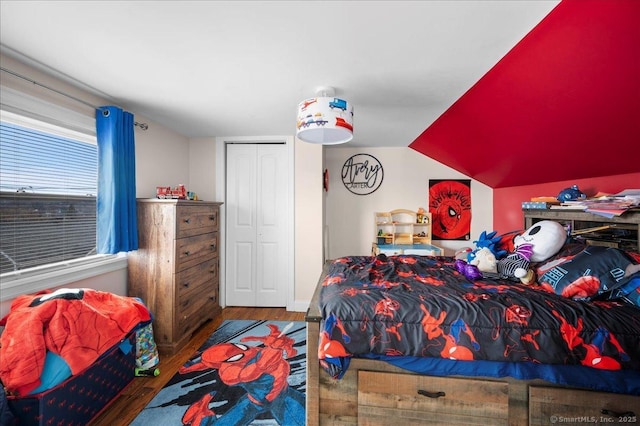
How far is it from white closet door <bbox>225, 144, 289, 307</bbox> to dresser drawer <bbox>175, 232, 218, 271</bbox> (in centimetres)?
37

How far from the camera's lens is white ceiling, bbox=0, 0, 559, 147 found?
1.18 meters

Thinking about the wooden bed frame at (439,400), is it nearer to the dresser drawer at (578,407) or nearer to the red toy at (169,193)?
the dresser drawer at (578,407)

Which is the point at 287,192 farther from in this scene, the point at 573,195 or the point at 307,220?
the point at 573,195

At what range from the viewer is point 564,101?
5.20ft

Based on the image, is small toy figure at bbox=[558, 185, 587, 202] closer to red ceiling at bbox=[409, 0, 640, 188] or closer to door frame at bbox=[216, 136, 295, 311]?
red ceiling at bbox=[409, 0, 640, 188]

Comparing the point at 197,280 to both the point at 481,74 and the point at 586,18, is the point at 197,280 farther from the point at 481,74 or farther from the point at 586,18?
the point at 586,18

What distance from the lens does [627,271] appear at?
4.38 feet

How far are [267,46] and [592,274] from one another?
220 centimetres

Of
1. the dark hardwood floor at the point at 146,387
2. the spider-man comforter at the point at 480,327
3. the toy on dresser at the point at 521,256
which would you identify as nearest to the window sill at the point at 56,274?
the dark hardwood floor at the point at 146,387

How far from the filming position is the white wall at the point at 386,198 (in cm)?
370

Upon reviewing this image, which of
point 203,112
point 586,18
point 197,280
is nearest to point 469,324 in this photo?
point 586,18

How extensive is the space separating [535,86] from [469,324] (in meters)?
1.53

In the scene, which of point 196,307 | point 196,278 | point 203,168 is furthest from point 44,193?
point 203,168

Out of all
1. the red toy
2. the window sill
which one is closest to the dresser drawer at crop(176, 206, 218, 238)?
the red toy
